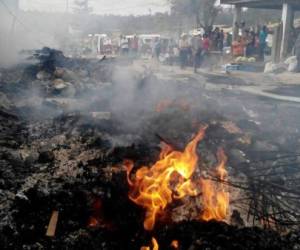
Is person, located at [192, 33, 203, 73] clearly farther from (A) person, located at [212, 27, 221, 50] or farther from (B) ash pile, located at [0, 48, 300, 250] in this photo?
(B) ash pile, located at [0, 48, 300, 250]

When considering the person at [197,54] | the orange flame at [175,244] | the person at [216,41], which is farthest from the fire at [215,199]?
the person at [216,41]

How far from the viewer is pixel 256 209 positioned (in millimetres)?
5383

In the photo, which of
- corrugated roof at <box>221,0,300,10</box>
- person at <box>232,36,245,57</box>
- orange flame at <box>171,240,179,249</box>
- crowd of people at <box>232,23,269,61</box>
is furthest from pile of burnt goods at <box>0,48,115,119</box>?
corrugated roof at <box>221,0,300,10</box>

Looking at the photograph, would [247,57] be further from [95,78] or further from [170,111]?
[170,111]

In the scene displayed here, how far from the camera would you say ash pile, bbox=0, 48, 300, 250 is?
4672mm

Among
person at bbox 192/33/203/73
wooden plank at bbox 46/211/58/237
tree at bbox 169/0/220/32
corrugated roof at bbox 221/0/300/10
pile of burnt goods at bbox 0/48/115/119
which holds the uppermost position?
tree at bbox 169/0/220/32

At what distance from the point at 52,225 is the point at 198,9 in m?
39.1

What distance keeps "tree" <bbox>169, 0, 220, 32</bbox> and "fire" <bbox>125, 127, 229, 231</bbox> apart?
Result: 3144 centimetres

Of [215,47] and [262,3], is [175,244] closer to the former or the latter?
[262,3]

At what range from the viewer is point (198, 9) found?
135 ft

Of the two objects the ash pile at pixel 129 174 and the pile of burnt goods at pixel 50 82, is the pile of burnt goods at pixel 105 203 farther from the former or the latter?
the pile of burnt goods at pixel 50 82

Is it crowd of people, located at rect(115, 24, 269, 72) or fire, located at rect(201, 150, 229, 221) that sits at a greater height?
crowd of people, located at rect(115, 24, 269, 72)

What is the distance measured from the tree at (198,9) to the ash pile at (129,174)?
28500 mm

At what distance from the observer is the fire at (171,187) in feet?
16.7
